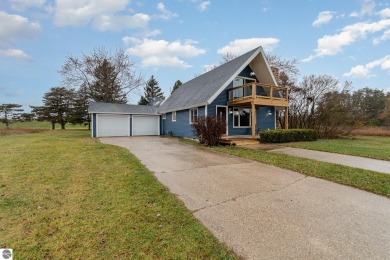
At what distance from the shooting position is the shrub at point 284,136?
11.5 m

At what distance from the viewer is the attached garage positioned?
1791cm

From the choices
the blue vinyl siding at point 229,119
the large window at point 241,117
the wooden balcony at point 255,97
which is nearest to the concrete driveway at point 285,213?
the wooden balcony at point 255,97

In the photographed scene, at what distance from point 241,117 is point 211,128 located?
190 inches

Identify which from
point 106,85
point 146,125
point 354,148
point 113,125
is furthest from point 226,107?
point 106,85

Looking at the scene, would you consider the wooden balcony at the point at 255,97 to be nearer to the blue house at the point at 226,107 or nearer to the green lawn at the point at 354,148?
the blue house at the point at 226,107

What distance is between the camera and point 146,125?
19969mm

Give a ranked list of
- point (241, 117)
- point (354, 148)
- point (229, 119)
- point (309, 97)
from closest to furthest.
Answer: point (354, 148), point (229, 119), point (241, 117), point (309, 97)

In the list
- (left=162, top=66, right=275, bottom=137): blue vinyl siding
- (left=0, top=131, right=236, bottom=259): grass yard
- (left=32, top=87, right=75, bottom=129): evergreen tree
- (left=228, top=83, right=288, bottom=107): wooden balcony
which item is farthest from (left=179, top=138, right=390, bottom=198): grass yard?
(left=32, top=87, right=75, bottom=129): evergreen tree

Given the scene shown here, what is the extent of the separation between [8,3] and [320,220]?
16083mm

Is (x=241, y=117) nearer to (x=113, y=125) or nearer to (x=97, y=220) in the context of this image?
(x=113, y=125)

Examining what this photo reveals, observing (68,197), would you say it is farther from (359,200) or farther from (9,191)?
(359,200)

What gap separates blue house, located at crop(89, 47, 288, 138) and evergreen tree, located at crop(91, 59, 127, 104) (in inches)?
353

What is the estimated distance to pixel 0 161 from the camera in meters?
6.46

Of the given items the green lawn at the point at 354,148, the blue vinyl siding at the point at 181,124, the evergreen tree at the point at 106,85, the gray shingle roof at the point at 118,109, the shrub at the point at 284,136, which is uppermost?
the evergreen tree at the point at 106,85
